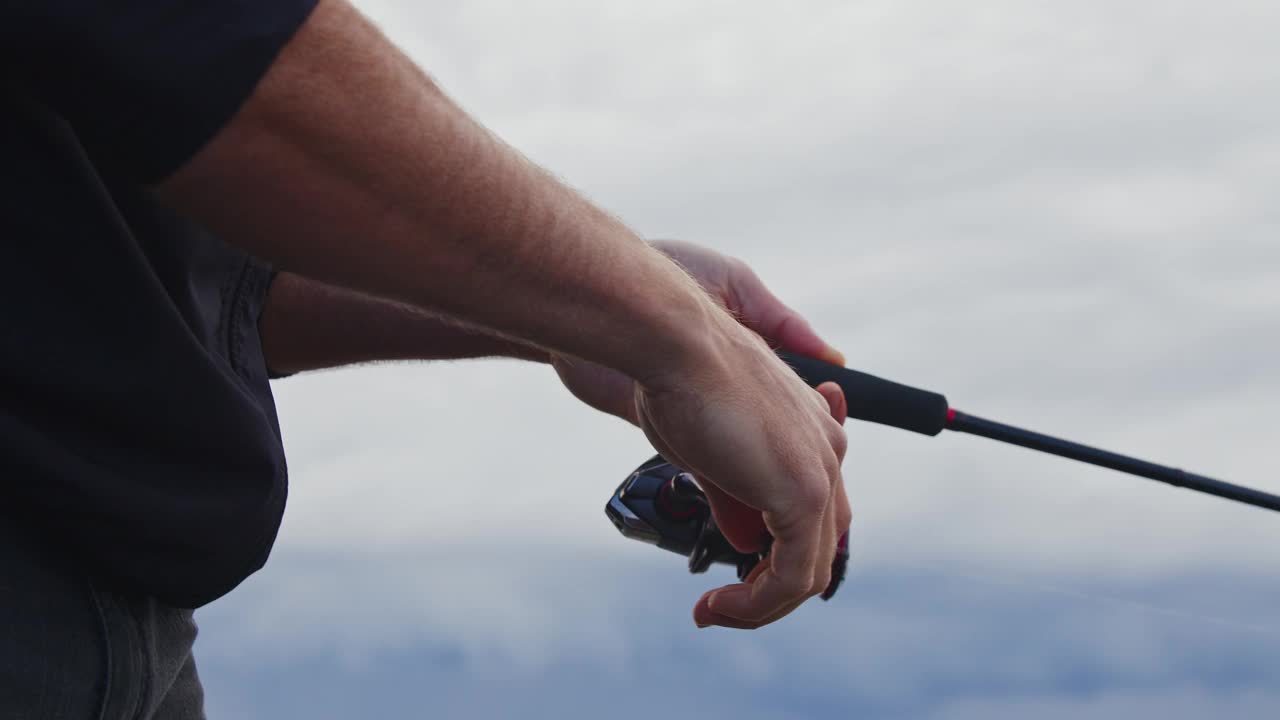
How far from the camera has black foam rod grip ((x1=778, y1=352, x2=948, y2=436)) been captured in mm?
2562

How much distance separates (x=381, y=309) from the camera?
2465 millimetres

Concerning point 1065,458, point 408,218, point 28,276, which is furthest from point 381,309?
point 1065,458

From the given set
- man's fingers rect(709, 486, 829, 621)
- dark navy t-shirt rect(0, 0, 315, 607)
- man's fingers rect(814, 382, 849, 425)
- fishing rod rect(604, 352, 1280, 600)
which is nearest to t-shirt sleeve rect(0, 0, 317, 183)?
dark navy t-shirt rect(0, 0, 315, 607)

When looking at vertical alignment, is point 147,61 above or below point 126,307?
above

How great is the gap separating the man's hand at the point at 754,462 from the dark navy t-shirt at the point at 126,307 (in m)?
0.62

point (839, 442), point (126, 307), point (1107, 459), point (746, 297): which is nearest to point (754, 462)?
point (839, 442)

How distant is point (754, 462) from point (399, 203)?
0.66 metres

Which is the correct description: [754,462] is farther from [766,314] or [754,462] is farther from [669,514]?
[669,514]

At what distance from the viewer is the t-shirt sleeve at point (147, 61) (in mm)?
1055

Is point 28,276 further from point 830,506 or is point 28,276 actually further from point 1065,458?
point 1065,458

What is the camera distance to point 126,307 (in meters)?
1.46

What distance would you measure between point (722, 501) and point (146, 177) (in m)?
1.13

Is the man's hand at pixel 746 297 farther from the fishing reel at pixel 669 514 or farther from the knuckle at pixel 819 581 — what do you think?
the knuckle at pixel 819 581

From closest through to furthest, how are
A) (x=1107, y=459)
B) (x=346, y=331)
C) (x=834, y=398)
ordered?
(x=834, y=398) → (x=346, y=331) → (x=1107, y=459)
